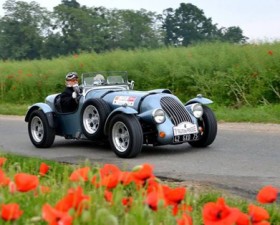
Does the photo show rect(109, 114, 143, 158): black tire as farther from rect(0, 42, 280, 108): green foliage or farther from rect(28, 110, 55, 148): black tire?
rect(0, 42, 280, 108): green foliage

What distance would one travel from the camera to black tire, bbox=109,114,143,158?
323 inches

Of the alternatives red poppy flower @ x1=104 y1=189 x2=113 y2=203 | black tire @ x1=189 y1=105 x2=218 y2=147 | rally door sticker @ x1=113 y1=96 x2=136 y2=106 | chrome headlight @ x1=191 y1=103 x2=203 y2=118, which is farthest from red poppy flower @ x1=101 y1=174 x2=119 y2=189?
black tire @ x1=189 y1=105 x2=218 y2=147

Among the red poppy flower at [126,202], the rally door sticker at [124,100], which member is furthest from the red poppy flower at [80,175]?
the rally door sticker at [124,100]

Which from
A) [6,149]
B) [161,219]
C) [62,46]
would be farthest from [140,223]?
[62,46]

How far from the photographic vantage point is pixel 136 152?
327 inches

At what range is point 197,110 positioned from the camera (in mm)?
9000

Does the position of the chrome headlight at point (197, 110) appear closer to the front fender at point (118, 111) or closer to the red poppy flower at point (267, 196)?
the front fender at point (118, 111)

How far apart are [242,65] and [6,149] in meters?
8.25

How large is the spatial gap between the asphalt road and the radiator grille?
50cm

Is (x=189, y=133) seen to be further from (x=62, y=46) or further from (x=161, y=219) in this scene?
(x=62, y=46)

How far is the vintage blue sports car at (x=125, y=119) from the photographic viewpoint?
27.7ft

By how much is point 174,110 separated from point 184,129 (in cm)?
33

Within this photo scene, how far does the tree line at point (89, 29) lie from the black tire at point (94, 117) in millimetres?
36471

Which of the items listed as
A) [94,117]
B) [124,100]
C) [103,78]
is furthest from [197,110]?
[103,78]
